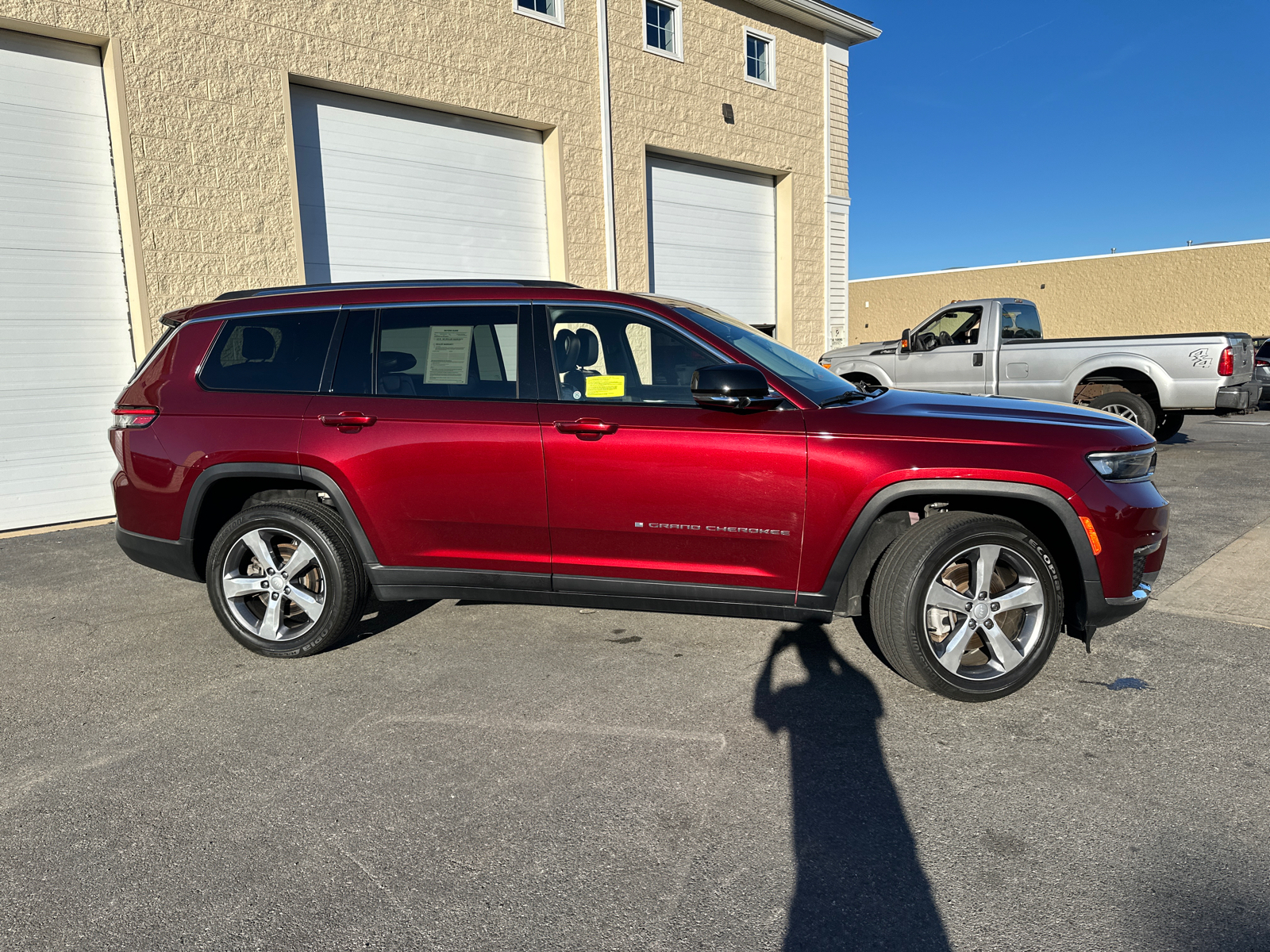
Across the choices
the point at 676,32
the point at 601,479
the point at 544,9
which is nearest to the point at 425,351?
the point at 601,479

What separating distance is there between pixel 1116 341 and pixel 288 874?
34.9 feet

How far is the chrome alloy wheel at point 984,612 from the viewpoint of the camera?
11.3ft

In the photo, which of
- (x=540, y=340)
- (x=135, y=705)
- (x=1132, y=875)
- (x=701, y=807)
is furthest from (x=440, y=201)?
(x=1132, y=875)

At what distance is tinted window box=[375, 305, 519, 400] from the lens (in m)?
3.93

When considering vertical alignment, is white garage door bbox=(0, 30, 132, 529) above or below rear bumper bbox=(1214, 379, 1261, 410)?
above

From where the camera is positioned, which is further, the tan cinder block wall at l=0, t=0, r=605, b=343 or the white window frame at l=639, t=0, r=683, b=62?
the white window frame at l=639, t=0, r=683, b=62

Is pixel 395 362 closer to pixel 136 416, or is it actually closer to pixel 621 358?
pixel 621 358

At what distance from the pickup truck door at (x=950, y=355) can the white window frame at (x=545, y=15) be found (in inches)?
254

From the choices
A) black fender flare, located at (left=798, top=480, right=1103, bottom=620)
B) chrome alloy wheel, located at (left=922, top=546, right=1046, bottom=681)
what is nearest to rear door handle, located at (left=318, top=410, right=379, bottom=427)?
black fender flare, located at (left=798, top=480, right=1103, bottom=620)

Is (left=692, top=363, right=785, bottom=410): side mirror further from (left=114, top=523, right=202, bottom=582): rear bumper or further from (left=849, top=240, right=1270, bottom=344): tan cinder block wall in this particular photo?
(left=849, top=240, right=1270, bottom=344): tan cinder block wall

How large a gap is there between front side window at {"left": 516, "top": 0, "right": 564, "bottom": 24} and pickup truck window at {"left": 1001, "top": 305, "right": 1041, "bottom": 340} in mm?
7198

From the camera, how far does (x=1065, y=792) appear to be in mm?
2762

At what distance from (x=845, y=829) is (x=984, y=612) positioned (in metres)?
1.30

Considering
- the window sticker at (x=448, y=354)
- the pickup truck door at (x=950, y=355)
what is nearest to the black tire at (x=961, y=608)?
the window sticker at (x=448, y=354)
